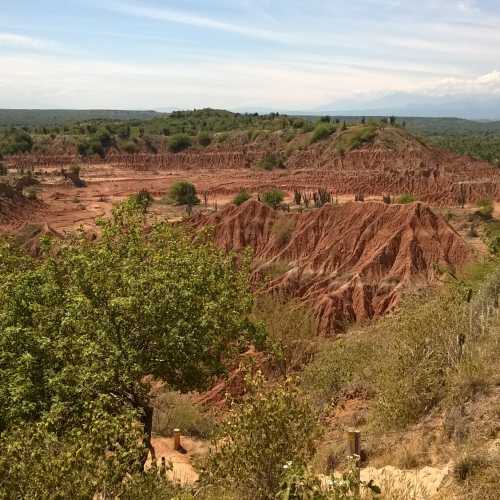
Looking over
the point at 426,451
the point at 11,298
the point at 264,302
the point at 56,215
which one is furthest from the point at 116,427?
the point at 56,215

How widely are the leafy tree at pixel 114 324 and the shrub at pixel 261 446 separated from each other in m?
2.11

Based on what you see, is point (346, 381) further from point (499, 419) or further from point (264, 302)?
point (264, 302)

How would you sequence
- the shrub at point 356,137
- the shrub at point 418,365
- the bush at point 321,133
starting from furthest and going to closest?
1. the bush at point 321,133
2. the shrub at point 356,137
3. the shrub at point 418,365

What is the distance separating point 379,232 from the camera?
1401 inches

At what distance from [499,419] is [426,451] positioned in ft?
5.28

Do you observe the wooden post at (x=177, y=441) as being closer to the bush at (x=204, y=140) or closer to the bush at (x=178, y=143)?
the bush at (x=178, y=143)

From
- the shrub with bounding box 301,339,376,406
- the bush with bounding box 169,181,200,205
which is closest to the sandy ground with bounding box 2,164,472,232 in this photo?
the bush with bounding box 169,181,200,205

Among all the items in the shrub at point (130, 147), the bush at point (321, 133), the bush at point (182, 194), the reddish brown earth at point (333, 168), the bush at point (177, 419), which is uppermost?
the bush at point (321, 133)

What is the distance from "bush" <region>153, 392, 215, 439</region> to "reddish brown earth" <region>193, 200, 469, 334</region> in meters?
11.0

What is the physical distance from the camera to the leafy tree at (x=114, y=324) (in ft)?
33.4

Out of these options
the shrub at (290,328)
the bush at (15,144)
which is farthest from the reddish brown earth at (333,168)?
the shrub at (290,328)

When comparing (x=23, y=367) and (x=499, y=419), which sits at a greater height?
(x=23, y=367)

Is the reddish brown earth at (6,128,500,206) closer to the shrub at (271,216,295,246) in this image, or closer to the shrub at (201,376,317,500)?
the shrub at (271,216,295,246)

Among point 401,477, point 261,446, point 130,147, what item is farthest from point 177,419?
point 130,147
